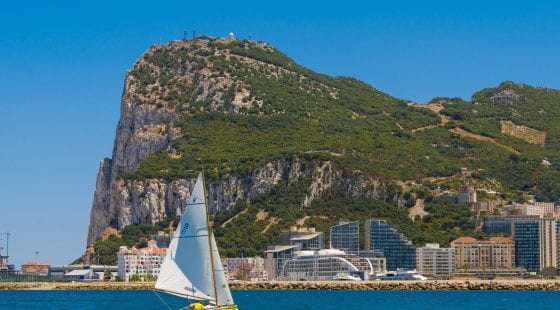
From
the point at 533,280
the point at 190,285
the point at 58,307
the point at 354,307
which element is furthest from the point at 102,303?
the point at 533,280

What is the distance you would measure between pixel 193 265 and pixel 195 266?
13 cm

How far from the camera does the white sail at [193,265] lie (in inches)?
2933

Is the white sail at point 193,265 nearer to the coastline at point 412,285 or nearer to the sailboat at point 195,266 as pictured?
the sailboat at point 195,266

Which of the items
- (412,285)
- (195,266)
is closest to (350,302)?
(412,285)

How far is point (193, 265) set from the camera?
7475 centimetres

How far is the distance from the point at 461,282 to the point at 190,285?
391 ft

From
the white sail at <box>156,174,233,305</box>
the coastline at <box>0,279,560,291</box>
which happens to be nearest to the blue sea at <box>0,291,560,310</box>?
the coastline at <box>0,279,560,291</box>

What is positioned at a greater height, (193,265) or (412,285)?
(193,265)

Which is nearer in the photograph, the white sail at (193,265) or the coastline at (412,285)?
the white sail at (193,265)

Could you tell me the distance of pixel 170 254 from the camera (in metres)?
75.0

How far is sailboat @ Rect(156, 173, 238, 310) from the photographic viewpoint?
74500mm

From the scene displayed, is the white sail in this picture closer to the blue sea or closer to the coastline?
the blue sea

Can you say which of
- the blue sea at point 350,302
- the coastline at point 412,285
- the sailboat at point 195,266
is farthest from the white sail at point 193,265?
the coastline at point 412,285

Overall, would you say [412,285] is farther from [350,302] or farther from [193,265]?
[193,265]
